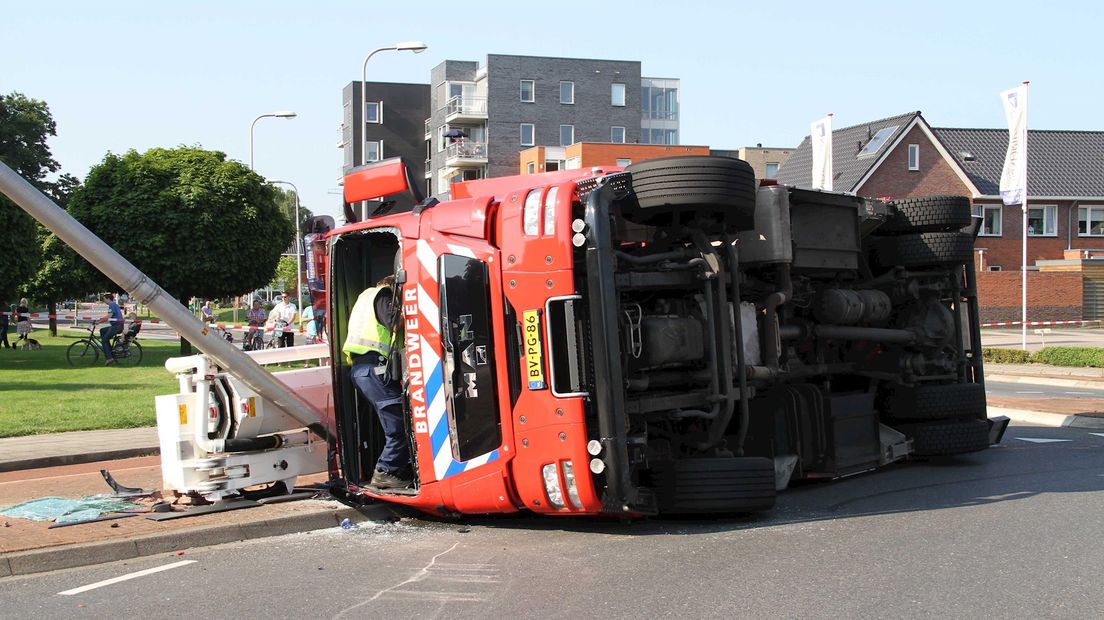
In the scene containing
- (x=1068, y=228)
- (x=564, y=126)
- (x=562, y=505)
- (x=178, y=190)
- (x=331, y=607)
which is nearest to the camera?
(x=331, y=607)

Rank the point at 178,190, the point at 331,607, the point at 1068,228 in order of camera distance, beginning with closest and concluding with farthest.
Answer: the point at 331,607, the point at 178,190, the point at 1068,228

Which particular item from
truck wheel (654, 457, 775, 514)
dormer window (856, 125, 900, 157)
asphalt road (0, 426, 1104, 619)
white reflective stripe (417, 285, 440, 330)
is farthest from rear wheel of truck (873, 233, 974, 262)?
dormer window (856, 125, 900, 157)

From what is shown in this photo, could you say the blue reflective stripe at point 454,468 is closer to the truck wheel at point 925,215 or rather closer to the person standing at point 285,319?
the truck wheel at point 925,215

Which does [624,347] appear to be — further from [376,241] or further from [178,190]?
[178,190]

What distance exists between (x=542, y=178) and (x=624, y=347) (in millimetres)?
1498

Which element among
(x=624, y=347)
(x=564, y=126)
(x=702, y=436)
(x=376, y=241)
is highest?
(x=564, y=126)

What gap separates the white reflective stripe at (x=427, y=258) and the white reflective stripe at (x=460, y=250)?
0.14 metres

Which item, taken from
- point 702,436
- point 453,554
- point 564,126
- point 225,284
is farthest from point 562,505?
point 564,126

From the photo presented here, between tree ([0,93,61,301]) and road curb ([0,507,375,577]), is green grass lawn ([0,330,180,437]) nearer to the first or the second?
road curb ([0,507,375,577])

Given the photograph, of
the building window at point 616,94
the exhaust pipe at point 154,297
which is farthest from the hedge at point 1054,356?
the building window at point 616,94

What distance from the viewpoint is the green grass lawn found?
45.6 ft

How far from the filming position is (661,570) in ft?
20.8

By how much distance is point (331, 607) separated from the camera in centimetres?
572

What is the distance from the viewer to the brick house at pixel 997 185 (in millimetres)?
46531
